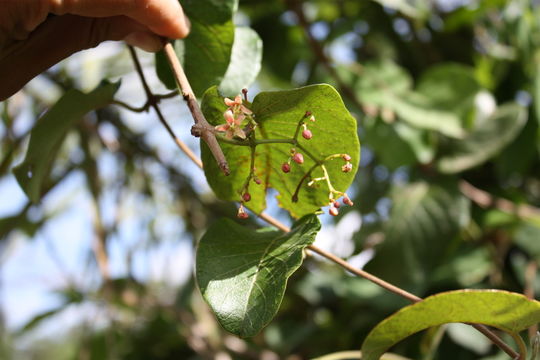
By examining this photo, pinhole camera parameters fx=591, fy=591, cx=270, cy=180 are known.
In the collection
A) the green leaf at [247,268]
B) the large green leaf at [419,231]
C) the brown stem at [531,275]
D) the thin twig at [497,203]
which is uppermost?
the green leaf at [247,268]

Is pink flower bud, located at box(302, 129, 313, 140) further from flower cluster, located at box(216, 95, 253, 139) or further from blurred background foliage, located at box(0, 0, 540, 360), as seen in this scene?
blurred background foliage, located at box(0, 0, 540, 360)

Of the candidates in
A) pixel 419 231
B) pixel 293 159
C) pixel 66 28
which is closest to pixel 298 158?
pixel 293 159

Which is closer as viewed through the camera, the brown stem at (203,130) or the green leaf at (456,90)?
the brown stem at (203,130)

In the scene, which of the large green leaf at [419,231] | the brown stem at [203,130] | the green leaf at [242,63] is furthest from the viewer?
the large green leaf at [419,231]

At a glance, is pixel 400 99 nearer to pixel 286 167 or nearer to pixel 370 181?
pixel 370 181

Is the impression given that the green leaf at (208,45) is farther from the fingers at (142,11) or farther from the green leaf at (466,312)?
the green leaf at (466,312)

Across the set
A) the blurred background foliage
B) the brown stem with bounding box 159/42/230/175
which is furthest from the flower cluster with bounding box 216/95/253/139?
the blurred background foliage

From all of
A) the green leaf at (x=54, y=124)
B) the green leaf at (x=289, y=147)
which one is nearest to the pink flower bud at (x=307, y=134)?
the green leaf at (x=289, y=147)
